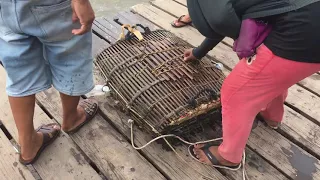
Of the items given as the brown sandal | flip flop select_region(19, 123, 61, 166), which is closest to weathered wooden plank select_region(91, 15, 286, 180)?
the brown sandal

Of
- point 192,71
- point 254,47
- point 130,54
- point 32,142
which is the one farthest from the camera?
point 130,54

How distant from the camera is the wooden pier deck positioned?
1.89 m

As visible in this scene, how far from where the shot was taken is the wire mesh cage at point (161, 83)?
1871 mm

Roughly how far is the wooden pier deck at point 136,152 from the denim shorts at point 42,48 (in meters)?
0.39

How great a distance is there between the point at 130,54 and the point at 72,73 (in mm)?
519

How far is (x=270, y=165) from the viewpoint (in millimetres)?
1963

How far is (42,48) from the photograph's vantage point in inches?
65.1

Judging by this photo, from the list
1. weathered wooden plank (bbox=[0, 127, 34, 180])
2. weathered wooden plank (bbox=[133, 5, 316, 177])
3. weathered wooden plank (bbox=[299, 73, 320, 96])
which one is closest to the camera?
weathered wooden plank (bbox=[0, 127, 34, 180])

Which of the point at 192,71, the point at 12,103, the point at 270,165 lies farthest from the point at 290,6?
the point at 12,103

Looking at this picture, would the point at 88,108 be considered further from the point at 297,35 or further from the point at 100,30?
the point at 297,35

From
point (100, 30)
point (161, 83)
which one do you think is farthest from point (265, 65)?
point (100, 30)

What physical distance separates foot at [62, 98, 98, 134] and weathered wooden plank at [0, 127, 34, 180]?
0.30 m

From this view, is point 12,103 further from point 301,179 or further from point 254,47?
point 301,179

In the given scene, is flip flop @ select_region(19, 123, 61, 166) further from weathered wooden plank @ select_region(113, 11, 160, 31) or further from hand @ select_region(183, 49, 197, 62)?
weathered wooden plank @ select_region(113, 11, 160, 31)
